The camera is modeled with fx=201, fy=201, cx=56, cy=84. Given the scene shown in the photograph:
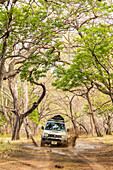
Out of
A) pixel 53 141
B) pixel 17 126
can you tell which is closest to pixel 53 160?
pixel 53 141

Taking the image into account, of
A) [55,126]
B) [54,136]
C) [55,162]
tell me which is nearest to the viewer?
[55,162]

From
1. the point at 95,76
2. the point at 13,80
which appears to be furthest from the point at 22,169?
the point at 13,80

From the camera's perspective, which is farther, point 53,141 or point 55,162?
point 53,141

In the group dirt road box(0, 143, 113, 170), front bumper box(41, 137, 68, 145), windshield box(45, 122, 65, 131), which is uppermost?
windshield box(45, 122, 65, 131)

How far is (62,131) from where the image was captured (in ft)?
51.0

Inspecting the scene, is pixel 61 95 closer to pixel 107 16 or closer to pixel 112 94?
pixel 112 94

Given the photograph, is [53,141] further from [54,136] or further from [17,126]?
[17,126]

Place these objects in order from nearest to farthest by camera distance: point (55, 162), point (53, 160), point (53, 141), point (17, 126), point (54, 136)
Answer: point (55, 162), point (53, 160), point (53, 141), point (54, 136), point (17, 126)

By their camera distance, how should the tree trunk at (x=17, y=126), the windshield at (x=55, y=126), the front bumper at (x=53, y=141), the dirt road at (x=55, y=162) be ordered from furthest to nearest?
the tree trunk at (x=17, y=126) → the windshield at (x=55, y=126) → the front bumper at (x=53, y=141) → the dirt road at (x=55, y=162)

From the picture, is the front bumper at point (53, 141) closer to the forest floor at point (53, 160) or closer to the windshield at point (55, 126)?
the windshield at point (55, 126)

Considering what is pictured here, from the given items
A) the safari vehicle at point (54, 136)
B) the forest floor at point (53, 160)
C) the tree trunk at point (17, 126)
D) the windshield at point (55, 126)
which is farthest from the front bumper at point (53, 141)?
the tree trunk at point (17, 126)

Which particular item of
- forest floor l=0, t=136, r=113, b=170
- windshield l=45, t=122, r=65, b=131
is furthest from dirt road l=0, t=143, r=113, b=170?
windshield l=45, t=122, r=65, b=131

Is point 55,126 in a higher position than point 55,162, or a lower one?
higher

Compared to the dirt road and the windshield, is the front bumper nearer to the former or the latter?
the windshield
